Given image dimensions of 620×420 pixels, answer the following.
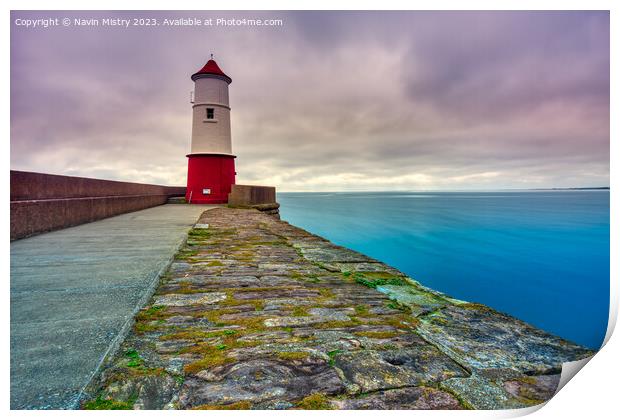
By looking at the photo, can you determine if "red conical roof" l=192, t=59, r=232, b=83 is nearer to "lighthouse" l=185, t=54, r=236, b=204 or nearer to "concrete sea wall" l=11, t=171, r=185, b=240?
"lighthouse" l=185, t=54, r=236, b=204

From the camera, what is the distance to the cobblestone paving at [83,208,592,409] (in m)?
1.37

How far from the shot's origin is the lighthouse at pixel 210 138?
15.3m

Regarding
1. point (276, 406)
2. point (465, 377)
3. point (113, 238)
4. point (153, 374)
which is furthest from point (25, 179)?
point (465, 377)

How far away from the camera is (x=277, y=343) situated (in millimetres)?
1797

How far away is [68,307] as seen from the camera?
211 cm

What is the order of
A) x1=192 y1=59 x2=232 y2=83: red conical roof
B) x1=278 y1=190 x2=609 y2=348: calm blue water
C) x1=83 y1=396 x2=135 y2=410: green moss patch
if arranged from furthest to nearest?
x1=192 y1=59 x2=232 y2=83: red conical roof
x1=278 y1=190 x2=609 y2=348: calm blue water
x1=83 y1=396 x2=135 y2=410: green moss patch

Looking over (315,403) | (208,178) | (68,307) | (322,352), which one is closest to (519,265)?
(208,178)

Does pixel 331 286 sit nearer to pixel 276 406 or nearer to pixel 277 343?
pixel 277 343

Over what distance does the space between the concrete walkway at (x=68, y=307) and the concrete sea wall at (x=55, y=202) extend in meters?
0.67

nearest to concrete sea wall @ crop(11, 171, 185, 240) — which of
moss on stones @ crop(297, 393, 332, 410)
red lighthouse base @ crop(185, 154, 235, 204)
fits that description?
moss on stones @ crop(297, 393, 332, 410)

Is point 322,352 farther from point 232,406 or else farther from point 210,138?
point 210,138

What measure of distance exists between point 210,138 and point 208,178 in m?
1.82

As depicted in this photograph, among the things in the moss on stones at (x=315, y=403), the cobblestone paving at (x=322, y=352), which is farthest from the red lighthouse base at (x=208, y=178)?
the moss on stones at (x=315, y=403)
